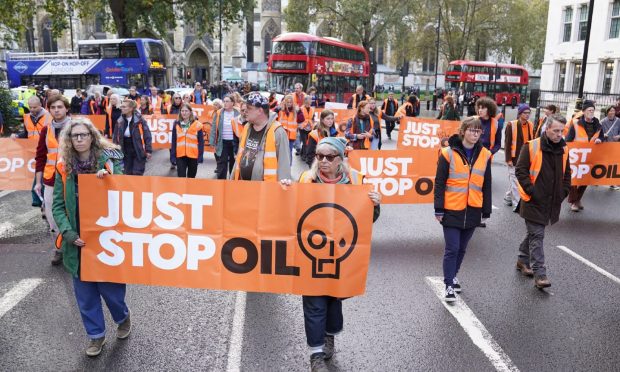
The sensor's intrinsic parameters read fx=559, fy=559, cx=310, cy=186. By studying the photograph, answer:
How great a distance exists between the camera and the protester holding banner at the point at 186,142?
9.20 meters

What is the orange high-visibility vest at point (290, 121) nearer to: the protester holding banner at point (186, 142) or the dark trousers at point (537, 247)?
the protester holding banner at point (186, 142)

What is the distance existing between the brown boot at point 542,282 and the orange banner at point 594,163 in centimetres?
398

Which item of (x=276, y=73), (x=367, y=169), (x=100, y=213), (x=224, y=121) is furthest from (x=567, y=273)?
(x=276, y=73)

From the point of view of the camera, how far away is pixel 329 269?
4.14 metres

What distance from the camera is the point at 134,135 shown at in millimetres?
8648

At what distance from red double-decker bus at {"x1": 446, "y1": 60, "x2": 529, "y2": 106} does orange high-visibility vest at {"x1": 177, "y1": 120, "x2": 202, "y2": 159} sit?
3990cm

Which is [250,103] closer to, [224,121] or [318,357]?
[318,357]

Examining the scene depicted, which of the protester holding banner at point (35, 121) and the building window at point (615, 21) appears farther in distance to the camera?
the building window at point (615, 21)

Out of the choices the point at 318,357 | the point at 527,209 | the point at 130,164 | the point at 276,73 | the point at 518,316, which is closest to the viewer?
the point at 318,357

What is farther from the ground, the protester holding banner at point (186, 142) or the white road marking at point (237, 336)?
the protester holding banner at point (186, 142)

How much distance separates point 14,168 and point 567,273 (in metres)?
7.92

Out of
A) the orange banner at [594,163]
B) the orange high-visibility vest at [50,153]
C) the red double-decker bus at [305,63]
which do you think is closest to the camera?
the orange high-visibility vest at [50,153]

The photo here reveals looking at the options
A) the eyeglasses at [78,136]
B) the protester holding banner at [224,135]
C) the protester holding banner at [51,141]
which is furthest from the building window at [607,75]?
the eyeglasses at [78,136]

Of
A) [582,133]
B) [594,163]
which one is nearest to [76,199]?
[594,163]
